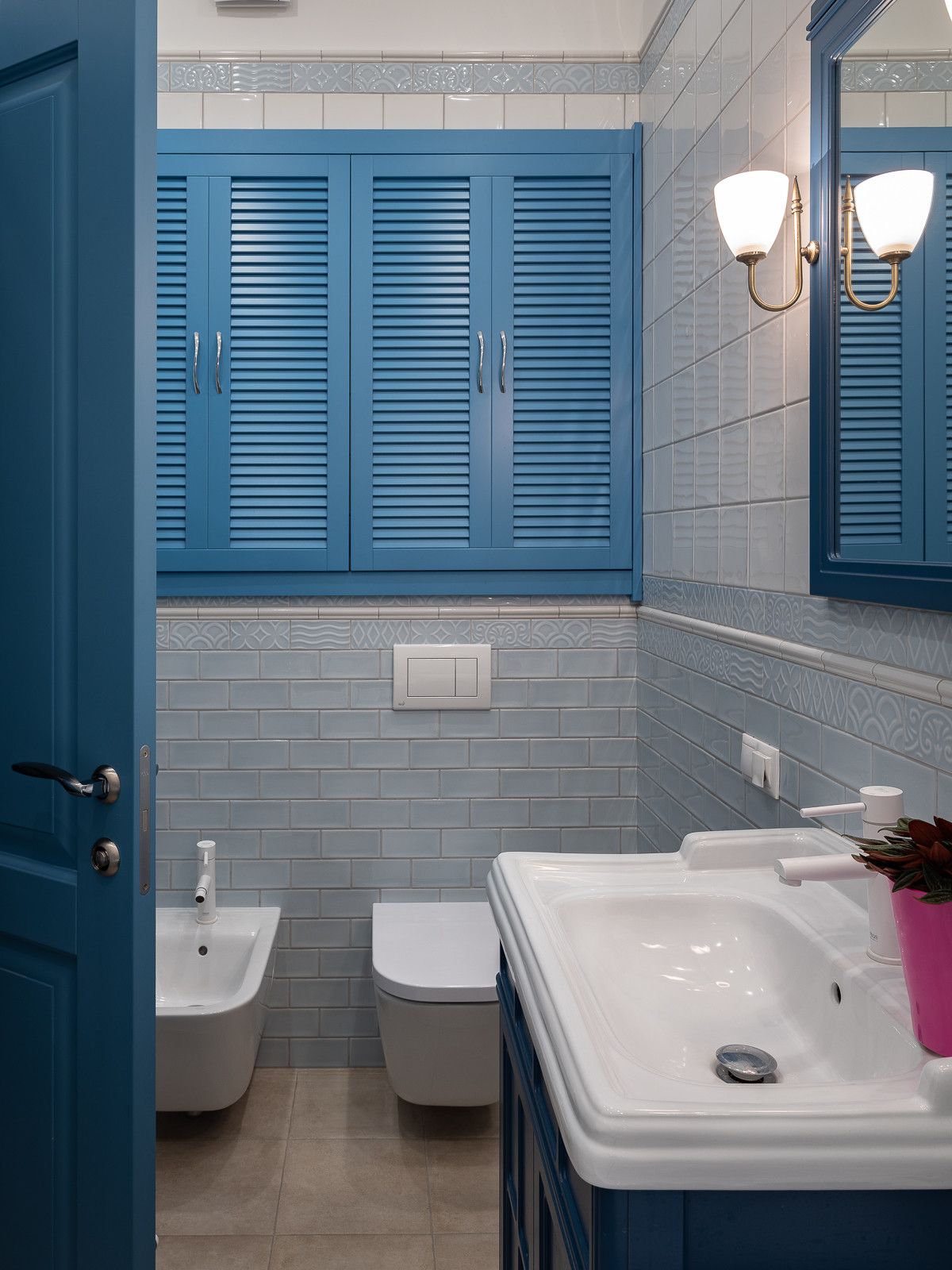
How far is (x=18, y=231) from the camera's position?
4.69 feet

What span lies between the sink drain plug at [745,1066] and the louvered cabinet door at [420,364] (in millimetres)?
1758

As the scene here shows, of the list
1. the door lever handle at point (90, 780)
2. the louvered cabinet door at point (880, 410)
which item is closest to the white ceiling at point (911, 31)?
the louvered cabinet door at point (880, 410)

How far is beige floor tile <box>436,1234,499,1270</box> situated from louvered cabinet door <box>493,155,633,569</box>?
1.54m

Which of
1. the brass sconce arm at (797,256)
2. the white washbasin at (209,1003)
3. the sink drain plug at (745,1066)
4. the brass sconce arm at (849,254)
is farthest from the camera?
the white washbasin at (209,1003)

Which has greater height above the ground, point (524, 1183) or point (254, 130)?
point (254, 130)

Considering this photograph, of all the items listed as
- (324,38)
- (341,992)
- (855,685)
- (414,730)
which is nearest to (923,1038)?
(855,685)

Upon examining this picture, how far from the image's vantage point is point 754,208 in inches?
58.5

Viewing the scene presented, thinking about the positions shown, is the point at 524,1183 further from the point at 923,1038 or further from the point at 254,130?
the point at 254,130

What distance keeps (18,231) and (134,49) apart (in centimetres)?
30

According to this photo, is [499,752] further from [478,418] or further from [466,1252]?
[466,1252]

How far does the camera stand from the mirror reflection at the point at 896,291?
1.12 m

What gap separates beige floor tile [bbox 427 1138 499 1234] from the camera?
2.09m

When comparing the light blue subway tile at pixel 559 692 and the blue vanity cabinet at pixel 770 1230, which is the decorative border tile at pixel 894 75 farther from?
the light blue subway tile at pixel 559 692

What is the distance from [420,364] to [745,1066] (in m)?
2.03
